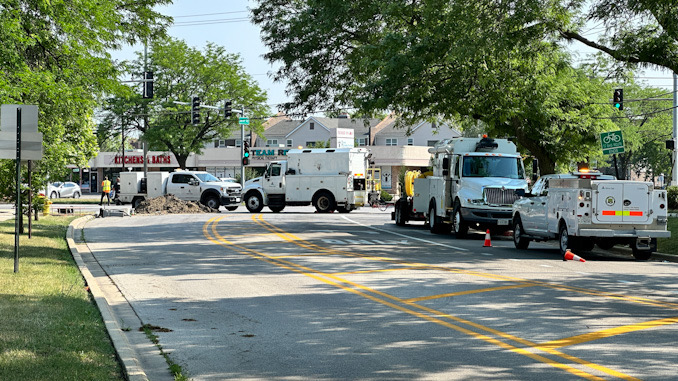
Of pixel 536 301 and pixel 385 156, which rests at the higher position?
pixel 385 156

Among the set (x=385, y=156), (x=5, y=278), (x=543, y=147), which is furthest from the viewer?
(x=385, y=156)

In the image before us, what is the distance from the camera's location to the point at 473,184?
25.3 m

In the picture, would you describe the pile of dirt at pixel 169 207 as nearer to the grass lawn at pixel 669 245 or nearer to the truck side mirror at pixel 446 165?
the truck side mirror at pixel 446 165

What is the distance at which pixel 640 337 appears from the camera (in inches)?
352

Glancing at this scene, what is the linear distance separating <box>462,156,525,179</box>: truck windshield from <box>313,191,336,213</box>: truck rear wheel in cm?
1601

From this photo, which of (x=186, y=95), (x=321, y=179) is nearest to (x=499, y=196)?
(x=321, y=179)

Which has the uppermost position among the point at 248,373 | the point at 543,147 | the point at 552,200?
the point at 543,147

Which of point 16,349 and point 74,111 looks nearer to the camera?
point 16,349

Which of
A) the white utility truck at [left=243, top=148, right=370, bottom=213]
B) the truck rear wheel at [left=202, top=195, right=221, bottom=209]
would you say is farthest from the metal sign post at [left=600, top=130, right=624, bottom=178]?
the truck rear wheel at [left=202, top=195, right=221, bottom=209]

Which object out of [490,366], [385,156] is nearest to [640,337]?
[490,366]

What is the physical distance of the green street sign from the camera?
2541cm

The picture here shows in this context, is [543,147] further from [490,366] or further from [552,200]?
[490,366]

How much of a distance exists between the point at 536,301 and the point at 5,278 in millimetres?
8692

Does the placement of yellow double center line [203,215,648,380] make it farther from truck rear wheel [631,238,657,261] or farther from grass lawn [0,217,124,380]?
truck rear wheel [631,238,657,261]
